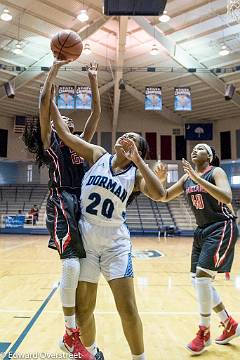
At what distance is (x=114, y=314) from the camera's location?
14.4 ft

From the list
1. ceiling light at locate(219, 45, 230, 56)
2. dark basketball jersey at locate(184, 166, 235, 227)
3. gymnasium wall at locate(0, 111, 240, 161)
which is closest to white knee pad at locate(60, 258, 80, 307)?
dark basketball jersey at locate(184, 166, 235, 227)

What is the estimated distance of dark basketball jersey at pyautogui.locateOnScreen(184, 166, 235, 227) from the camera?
3410 mm

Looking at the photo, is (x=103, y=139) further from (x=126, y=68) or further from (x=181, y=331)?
(x=181, y=331)

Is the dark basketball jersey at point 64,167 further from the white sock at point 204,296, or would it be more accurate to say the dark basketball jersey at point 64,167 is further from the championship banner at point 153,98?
the championship banner at point 153,98

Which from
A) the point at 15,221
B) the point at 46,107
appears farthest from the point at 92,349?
the point at 15,221

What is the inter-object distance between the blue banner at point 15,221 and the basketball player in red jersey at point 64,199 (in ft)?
59.0

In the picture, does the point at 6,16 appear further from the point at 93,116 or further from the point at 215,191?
the point at 215,191

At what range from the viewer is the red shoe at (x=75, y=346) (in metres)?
2.39

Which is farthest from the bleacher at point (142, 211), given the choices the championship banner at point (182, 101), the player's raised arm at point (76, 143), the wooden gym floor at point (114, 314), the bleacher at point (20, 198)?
the player's raised arm at point (76, 143)

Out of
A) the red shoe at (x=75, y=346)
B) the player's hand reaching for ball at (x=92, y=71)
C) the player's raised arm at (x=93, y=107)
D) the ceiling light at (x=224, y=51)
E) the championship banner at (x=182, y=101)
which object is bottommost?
the red shoe at (x=75, y=346)

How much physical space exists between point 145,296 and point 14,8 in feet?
39.2

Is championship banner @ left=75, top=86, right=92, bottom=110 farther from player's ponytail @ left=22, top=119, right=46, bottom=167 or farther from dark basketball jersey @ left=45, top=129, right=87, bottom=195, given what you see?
dark basketball jersey @ left=45, top=129, right=87, bottom=195

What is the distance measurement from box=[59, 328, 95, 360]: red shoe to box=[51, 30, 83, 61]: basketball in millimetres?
2178

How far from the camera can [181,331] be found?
12.3 feet
